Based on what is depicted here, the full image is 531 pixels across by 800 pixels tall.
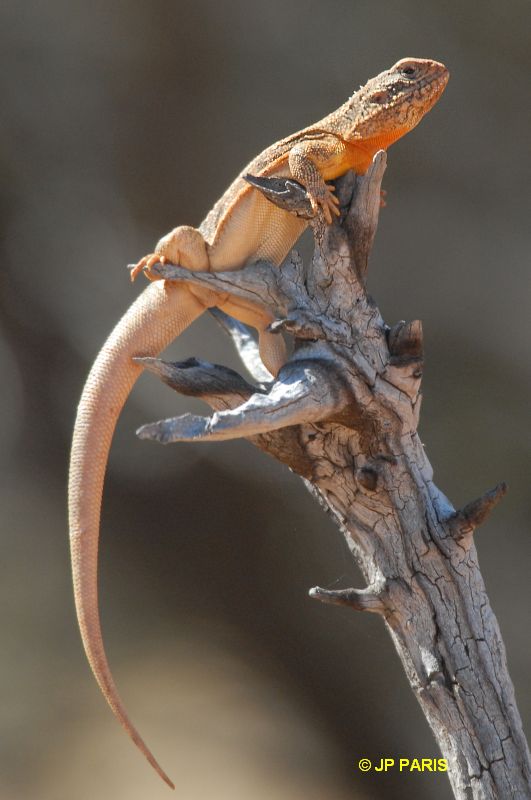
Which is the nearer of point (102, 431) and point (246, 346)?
point (102, 431)

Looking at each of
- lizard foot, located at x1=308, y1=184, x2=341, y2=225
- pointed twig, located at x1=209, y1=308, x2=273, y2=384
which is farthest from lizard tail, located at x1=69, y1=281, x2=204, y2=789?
lizard foot, located at x1=308, y1=184, x2=341, y2=225

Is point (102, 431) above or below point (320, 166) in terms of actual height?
below

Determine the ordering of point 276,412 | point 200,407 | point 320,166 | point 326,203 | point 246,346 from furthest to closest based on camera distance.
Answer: point 200,407, point 246,346, point 320,166, point 326,203, point 276,412

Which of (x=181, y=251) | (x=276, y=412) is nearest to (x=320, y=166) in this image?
(x=181, y=251)

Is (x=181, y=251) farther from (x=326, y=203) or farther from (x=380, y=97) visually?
(x=380, y=97)

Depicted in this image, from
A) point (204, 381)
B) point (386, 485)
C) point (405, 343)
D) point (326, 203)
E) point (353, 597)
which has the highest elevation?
point (326, 203)

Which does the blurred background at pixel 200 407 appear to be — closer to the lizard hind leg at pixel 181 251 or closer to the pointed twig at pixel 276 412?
the lizard hind leg at pixel 181 251

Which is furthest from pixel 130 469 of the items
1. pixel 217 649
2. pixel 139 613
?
pixel 217 649

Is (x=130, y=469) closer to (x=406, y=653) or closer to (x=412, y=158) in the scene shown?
(x=412, y=158)
